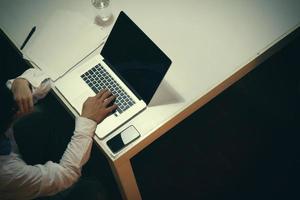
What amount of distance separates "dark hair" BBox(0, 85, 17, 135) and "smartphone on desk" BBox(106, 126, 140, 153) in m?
0.34

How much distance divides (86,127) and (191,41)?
53 cm

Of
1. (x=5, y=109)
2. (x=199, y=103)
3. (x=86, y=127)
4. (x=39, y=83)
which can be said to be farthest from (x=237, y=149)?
(x=5, y=109)

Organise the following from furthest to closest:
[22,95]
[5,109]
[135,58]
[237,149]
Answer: [237,149]
[22,95]
[135,58]
[5,109]

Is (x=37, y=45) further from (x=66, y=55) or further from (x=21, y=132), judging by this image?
(x=21, y=132)

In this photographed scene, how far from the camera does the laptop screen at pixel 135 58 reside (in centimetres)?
132

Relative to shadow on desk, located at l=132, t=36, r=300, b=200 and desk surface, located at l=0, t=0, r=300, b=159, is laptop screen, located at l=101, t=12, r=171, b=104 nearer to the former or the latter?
desk surface, located at l=0, t=0, r=300, b=159

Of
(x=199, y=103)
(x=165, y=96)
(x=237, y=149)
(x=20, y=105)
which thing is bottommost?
(x=237, y=149)

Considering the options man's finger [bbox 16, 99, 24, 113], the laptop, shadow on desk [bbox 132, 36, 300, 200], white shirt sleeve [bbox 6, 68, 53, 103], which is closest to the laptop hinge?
the laptop

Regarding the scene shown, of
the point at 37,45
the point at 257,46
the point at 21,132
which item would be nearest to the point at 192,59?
the point at 257,46

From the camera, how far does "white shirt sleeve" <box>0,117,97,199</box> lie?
3.99 ft

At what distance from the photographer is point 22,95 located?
58.6 inches

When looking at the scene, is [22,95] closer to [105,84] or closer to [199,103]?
[105,84]

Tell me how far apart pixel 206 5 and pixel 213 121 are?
0.67m

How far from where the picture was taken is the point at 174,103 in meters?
1.38
